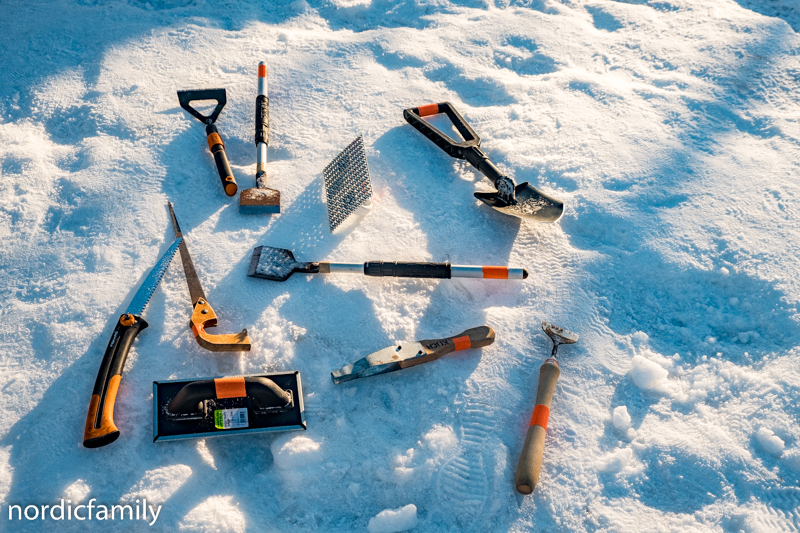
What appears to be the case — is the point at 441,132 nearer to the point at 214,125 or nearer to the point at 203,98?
the point at 214,125

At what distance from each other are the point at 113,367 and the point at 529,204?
245 centimetres

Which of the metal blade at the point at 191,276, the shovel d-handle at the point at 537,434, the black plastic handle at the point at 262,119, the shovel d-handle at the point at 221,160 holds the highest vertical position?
the black plastic handle at the point at 262,119

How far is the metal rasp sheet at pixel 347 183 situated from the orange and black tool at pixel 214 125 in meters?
0.60

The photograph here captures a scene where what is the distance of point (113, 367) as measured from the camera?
2697 mm

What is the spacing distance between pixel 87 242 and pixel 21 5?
2.73 m

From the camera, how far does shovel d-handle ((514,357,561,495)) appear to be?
2.46 m

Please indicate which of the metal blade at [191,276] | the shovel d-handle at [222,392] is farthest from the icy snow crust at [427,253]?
the shovel d-handle at [222,392]

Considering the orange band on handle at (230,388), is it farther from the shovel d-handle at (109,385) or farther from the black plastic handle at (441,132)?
the black plastic handle at (441,132)

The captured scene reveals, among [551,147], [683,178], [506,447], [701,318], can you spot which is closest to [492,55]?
[551,147]

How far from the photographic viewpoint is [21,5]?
15.1ft

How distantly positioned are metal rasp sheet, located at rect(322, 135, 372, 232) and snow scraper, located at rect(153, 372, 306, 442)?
1.15 m

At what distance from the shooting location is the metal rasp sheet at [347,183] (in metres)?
3.37

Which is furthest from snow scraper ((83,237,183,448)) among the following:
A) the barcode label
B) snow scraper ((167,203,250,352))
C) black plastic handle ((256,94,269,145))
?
black plastic handle ((256,94,269,145))

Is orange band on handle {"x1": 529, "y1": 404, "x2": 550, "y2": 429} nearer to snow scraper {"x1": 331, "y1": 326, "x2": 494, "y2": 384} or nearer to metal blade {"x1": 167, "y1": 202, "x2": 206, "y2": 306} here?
snow scraper {"x1": 331, "y1": 326, "x2": 494, "y2": 384}
